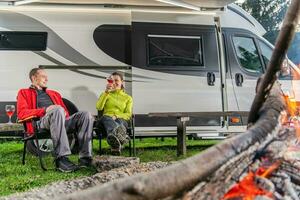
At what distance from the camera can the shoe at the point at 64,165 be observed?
545 cm

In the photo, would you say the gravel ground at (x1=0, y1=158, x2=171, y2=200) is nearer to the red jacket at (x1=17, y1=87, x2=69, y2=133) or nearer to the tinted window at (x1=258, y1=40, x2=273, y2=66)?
the red jacket at (x1=17, y1=87, x2=69, y2=133)

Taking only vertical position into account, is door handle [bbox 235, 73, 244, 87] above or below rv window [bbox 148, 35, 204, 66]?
below

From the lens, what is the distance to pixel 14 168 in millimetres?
5852

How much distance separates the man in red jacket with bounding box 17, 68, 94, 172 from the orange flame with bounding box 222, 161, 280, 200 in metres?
3.98

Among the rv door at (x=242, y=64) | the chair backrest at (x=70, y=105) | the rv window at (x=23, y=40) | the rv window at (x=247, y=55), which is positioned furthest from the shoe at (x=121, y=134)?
the rv window at (x=247, y=55)

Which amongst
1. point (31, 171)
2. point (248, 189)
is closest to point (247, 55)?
point (31, 171)

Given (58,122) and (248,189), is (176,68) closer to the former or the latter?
(58,122)

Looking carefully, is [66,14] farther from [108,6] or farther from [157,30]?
[157,30]

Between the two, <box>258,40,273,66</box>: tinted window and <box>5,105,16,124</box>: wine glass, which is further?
<box>258,40,273,66</box>: tinted window

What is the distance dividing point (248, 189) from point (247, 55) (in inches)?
272

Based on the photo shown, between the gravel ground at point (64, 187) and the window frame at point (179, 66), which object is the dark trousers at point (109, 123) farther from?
the gravel ground at point (64, 187)

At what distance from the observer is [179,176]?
3.97 feet

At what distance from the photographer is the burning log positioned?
1.11 meters

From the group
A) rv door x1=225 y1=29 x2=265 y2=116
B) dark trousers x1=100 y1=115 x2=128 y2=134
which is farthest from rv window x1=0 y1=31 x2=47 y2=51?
rv door x1=225 y1=29 x2=265 y2=116
